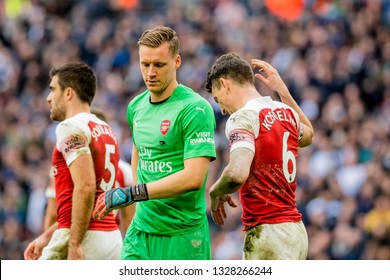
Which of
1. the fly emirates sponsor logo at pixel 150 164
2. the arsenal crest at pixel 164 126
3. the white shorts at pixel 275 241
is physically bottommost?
the white shorts at pixel 275 241

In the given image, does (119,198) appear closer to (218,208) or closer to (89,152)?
(218,208)

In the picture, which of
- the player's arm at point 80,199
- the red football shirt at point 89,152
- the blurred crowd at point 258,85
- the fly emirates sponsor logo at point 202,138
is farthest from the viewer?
the blurred crowd at point 258,85

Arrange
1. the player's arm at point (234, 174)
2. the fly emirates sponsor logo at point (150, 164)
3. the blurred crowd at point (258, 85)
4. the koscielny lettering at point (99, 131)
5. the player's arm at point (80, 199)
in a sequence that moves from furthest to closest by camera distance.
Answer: the blurred crowd at point (258, 85)
the koscielny lettering at point (99, 131)
the player's arm at point (80, 199)
the fly emirates sponsor logo at point (150, 164)
the player's arm at point (234, 174)

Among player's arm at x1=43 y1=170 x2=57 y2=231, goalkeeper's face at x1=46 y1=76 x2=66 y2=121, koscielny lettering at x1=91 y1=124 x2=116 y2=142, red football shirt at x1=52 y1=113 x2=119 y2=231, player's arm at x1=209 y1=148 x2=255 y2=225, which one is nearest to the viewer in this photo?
player's arm at x1=209 y1=148 x2=255 y2=225

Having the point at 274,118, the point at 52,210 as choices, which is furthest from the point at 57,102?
the point at 274,118

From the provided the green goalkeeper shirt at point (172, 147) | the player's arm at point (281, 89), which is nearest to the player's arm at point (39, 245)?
the green goalkeeper shirt at point (172, 147)

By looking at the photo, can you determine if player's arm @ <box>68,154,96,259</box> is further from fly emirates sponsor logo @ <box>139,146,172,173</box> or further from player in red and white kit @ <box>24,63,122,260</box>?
fly emirates sponsor logo @ <box>139,146,172,173</box>

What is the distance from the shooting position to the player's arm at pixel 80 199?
26.0 feet

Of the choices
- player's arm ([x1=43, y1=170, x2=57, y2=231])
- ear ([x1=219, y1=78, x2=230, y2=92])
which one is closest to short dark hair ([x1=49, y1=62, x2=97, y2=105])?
player's arm ([x1=43, y1=170, x2=57, y2=231])

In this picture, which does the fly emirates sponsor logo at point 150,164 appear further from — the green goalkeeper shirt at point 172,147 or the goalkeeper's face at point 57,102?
the goalkeeper's face at point 57,102

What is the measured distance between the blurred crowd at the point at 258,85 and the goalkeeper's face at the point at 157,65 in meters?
7.23

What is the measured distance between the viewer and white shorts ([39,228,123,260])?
827cm
